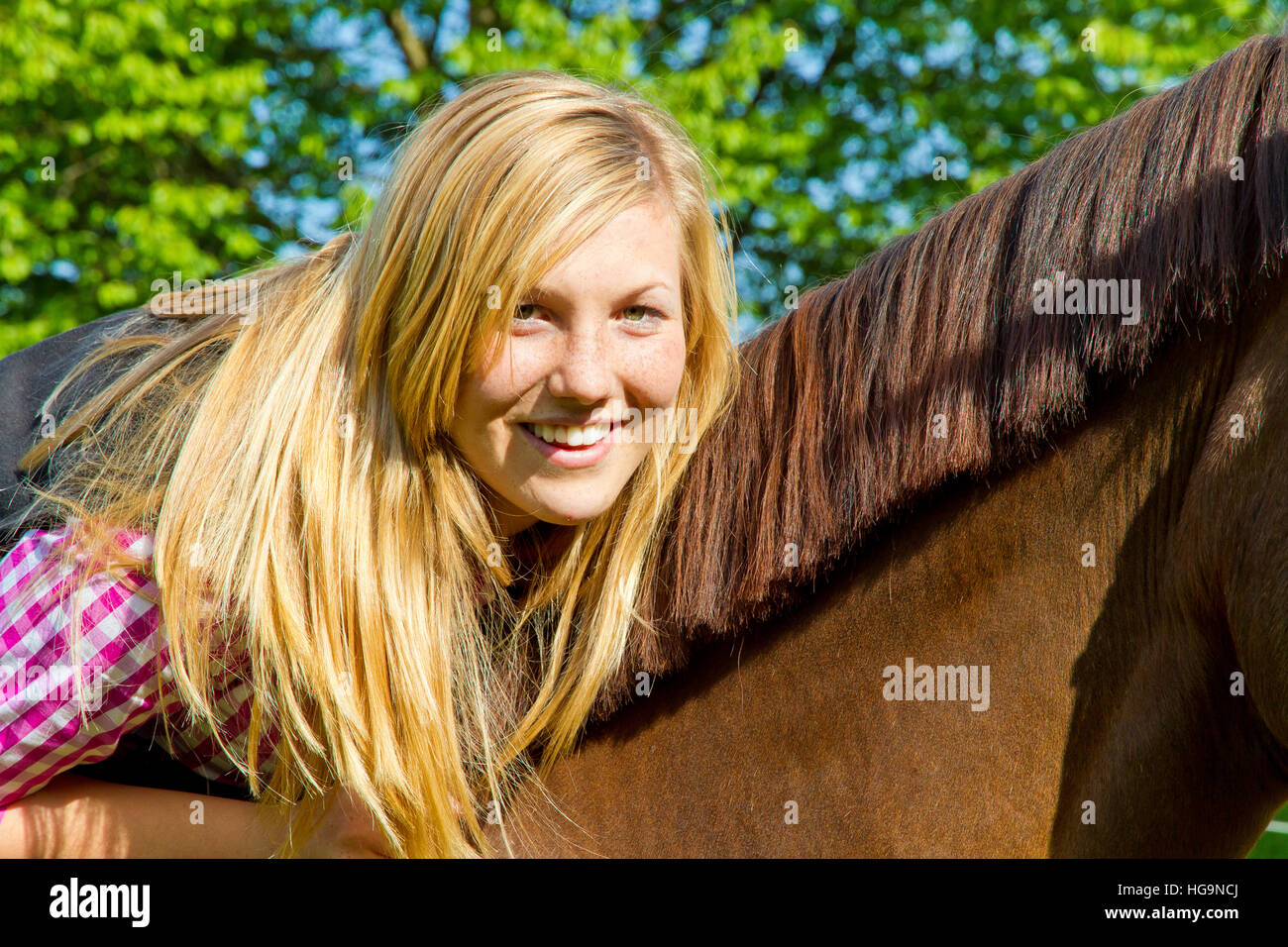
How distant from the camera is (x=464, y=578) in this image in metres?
1.91

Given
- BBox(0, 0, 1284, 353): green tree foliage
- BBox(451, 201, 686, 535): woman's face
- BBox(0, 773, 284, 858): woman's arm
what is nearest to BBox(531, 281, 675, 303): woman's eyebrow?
BBox(451, 201, 686, 535): woman's face

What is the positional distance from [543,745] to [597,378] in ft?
2.10

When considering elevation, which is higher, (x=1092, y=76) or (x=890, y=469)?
(x=1092, y=76)

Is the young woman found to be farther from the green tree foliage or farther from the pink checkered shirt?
the green tree foliage

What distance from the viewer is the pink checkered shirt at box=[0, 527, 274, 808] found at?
1.78 metres

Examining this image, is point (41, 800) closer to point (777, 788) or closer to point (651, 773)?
point (651, 773)

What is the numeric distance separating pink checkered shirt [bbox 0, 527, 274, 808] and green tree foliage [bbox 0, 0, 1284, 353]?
Answer: 6.04 metres

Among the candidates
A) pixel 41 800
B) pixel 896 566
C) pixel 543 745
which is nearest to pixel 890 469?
pixel 896 566

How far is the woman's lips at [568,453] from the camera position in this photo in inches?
71.1

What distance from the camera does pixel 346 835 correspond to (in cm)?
186

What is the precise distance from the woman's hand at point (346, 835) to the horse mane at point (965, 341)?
0.42 meters

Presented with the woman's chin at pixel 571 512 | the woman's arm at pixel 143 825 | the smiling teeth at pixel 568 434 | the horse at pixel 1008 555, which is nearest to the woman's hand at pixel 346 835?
the woman's arm at pixel 143 825

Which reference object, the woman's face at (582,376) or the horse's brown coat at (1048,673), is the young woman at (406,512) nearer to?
the woman's face at (582,376)

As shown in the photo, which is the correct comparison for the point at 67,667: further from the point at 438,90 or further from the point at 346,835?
the point at 438,90
